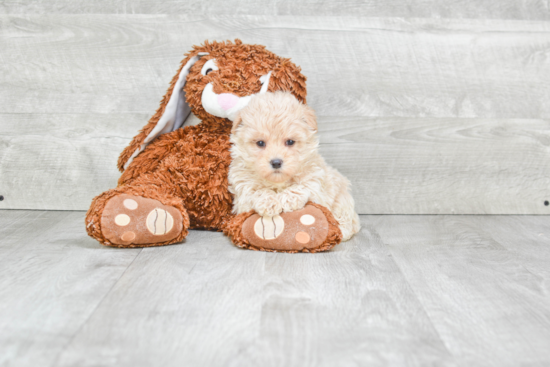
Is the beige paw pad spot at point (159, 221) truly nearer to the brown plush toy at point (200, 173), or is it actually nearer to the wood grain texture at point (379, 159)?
the brown plush toy at point (200, 173)

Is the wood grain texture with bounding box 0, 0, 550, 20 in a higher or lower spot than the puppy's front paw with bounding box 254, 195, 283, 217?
higher

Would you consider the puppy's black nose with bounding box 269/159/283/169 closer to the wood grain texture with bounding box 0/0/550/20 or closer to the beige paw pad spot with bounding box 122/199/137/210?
the beige paw pad spot with bounding box 122/199/137/210

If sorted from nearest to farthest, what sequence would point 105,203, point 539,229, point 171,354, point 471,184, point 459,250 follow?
point 171,354, point 105,203, point 459,250, point 539,229, point 471,184

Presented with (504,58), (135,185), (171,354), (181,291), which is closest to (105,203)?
(135,185)

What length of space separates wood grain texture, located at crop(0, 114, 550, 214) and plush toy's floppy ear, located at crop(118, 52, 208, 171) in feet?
0.77

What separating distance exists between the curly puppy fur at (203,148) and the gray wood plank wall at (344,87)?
252mm

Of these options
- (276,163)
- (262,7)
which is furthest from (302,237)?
(262,7)

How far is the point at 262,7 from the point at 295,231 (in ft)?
2.25

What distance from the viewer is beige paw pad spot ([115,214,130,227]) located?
0.93 m

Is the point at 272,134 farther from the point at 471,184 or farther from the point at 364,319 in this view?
the point at 471,184

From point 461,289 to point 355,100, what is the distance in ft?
2.17

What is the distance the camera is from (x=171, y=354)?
604mm

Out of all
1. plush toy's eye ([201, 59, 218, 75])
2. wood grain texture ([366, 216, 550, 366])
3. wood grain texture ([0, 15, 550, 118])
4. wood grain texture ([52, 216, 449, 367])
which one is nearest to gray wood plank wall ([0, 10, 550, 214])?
wood grain texture ([0, 15, 550, 118])

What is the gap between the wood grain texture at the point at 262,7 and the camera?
1.29m
